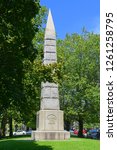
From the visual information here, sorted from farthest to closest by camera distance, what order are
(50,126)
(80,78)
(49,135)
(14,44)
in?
(80,78)
(50,126)
(49,135)
(14,44)

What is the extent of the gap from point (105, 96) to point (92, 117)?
4577 centimetres

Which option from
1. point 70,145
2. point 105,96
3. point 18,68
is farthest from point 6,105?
point 105,96

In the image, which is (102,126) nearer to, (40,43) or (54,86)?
(54,86)

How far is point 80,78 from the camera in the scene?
4800 centimetres

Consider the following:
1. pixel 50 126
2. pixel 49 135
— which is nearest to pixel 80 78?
pixel 50 126

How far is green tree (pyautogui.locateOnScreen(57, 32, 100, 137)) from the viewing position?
4725 cm

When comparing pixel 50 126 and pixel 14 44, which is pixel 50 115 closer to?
pixel 50 126

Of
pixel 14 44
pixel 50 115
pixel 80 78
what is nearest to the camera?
pixel 14 44

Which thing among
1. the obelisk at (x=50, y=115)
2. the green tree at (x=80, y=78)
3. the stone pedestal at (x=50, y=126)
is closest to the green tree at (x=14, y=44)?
the obelisk at (x=50, y=115)

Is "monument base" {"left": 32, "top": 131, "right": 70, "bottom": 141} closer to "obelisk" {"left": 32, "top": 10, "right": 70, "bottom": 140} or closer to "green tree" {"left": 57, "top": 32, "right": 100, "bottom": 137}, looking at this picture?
"obelisk" {"left": 32, "top": 10, "right": 70, "bottom": 140}

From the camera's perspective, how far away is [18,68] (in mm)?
18188

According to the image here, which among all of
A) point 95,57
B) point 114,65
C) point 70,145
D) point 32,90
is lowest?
point 70,145

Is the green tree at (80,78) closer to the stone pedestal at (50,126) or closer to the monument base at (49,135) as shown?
the stone pedestal at (50,126)

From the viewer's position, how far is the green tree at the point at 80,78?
4725cm
